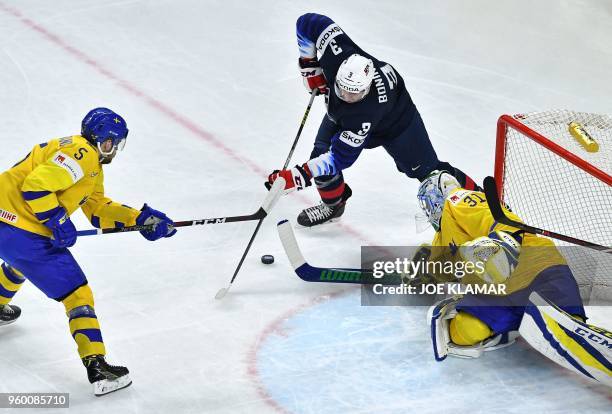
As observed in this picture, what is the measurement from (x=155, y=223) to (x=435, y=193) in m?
1.19

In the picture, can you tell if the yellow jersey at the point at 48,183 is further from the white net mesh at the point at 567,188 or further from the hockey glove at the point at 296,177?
the white net mesh at the point at 567,188

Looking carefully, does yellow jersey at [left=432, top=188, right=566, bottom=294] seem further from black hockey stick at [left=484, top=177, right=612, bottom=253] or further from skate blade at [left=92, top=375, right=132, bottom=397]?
skate blade at [left=92, top=375, right=132, bottom=397]

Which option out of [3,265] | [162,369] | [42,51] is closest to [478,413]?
[162,369]

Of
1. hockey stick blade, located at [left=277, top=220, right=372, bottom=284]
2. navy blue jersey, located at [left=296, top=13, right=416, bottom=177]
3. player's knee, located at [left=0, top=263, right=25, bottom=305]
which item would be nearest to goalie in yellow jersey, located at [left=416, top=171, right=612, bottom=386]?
hockey stick blade, located at [left=277, top=220, right=372, bottom=284]

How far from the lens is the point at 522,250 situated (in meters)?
4.21

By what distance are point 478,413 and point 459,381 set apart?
0.20m

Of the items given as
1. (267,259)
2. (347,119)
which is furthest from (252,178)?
(347,119)

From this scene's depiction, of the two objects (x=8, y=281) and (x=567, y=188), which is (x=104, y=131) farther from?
(x=567, y=188)

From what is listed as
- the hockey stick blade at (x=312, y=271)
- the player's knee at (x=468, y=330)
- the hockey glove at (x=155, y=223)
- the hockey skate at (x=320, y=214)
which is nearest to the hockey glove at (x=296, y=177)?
the hockey stick blade at (x=312, y=271)

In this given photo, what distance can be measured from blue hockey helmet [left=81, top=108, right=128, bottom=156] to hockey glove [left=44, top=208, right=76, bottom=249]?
0.93ft

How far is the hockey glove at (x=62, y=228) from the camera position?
12.6 feet

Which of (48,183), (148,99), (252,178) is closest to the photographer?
(48,183)

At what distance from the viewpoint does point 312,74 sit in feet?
17.2

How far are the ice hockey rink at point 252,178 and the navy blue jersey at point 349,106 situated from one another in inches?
18.5
